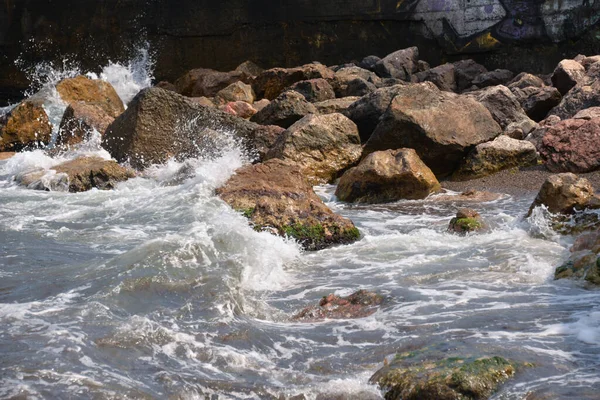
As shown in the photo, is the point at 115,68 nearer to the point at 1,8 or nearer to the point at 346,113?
the point at 1,8

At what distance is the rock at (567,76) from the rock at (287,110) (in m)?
3.65

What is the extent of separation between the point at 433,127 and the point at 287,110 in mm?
2513

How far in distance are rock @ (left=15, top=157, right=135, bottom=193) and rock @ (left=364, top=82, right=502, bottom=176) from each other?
2.84m

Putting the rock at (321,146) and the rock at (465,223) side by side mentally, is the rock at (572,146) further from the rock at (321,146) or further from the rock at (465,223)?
the rock at (465,223)

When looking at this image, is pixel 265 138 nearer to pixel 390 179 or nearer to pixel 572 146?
pixel 390 179

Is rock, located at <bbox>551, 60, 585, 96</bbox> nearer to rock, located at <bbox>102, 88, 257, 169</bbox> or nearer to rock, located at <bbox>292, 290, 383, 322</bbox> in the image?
rock, located at <bbox>102, 88, 257, 169</bbox>

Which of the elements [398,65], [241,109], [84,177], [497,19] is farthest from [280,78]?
[84,177]

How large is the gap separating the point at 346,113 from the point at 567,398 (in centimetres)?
752

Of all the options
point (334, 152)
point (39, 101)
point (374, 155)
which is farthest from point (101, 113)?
point (374, 155)

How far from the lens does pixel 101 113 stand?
36.5 feet

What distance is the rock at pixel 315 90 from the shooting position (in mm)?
12586

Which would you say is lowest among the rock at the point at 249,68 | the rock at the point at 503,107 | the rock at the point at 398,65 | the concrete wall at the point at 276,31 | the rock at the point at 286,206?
the rock at the point at 286,206

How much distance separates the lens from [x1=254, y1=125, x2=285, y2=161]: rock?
9.82 meters

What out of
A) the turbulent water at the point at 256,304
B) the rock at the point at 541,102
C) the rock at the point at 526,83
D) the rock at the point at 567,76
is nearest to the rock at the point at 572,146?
the turbulent water at the point at 256,304
